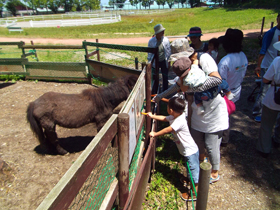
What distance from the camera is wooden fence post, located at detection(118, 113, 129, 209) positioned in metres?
1.72

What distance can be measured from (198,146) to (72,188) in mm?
2478

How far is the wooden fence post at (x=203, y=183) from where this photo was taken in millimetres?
1841

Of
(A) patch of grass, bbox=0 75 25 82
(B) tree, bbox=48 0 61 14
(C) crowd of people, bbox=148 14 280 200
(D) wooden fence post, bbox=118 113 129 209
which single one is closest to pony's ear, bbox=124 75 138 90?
(C) crowd of people, bbox=148 14 280 200

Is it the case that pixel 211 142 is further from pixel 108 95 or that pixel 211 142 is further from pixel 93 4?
pixel 93 4

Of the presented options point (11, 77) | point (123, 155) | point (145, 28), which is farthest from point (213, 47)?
point (145, 28)

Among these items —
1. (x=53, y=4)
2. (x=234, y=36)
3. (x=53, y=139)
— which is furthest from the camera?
(x=53, y=4)

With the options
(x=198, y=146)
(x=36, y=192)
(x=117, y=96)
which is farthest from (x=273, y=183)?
(x=36, y=192)

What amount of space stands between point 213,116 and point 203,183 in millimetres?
1201

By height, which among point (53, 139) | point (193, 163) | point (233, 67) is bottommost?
point (53, 139)

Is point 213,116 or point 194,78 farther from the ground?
point 194,78

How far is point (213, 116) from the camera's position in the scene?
9.40 ft

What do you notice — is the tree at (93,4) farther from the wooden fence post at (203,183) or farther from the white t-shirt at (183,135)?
the wooden fence post at (203,183)

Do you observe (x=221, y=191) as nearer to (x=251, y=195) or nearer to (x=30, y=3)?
(x=251, y=195)

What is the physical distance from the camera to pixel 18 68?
9.16 meters
